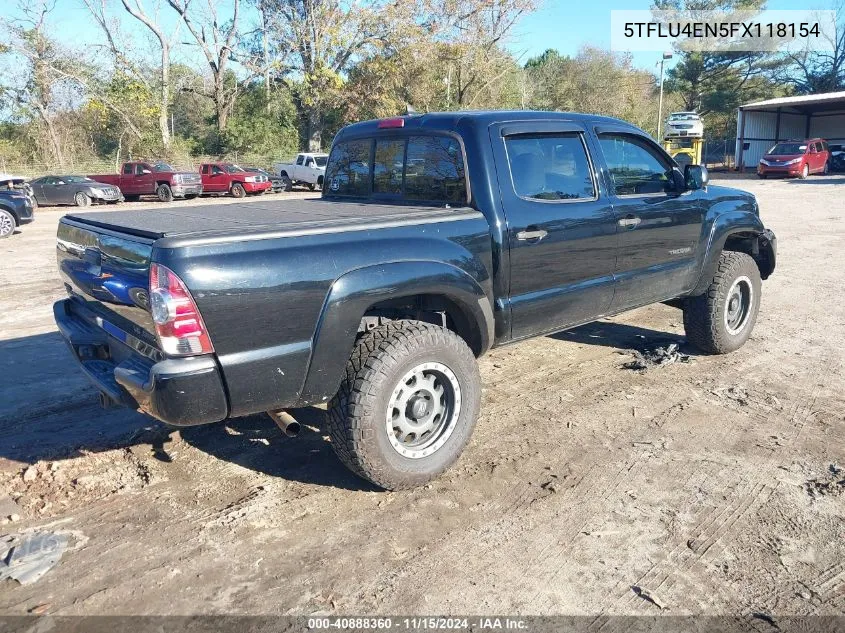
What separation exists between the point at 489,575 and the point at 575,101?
168 feet

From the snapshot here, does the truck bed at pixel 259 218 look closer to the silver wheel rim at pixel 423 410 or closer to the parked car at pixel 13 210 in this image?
the silver wheel rim at pixel 423 410

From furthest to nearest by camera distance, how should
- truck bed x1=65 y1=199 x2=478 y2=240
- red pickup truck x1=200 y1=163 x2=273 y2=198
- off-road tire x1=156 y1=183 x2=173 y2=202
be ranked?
red pickup truck x1=200 y1=163 x2=273 y2=198 < off-road tire x1=156 y1=183 x2=173 y2=202 < truck bed x1=65 y1=199 x2=478 y2=240

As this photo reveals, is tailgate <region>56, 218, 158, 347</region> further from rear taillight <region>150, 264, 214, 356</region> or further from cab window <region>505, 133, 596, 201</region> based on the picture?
cab window <region>505, 133, 596, 201</region>

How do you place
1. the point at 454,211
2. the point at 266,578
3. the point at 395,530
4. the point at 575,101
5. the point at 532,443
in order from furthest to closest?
the point at 575,101, the point at 532,443, the point at 454,211, the point at 395,530, the point at 266,578

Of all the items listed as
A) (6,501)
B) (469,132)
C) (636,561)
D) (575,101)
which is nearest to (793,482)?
(636,561)

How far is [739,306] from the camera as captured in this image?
5.96 m

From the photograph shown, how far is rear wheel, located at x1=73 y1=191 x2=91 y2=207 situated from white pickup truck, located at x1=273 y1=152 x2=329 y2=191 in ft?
33.1

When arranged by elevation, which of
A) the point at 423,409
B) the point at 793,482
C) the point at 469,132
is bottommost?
the point at 793,482

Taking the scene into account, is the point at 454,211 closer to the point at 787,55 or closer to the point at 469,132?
the point at 469,132

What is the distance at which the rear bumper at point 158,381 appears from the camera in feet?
→ 9.48

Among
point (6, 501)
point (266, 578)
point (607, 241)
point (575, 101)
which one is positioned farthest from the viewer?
point (575, 101)

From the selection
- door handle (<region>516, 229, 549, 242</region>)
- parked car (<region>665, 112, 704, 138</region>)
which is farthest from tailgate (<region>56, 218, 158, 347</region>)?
parked car (<region>665, 112, 704, 138</region>)

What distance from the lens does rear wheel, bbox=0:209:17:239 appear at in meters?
14.6

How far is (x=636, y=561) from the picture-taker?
118 inches
